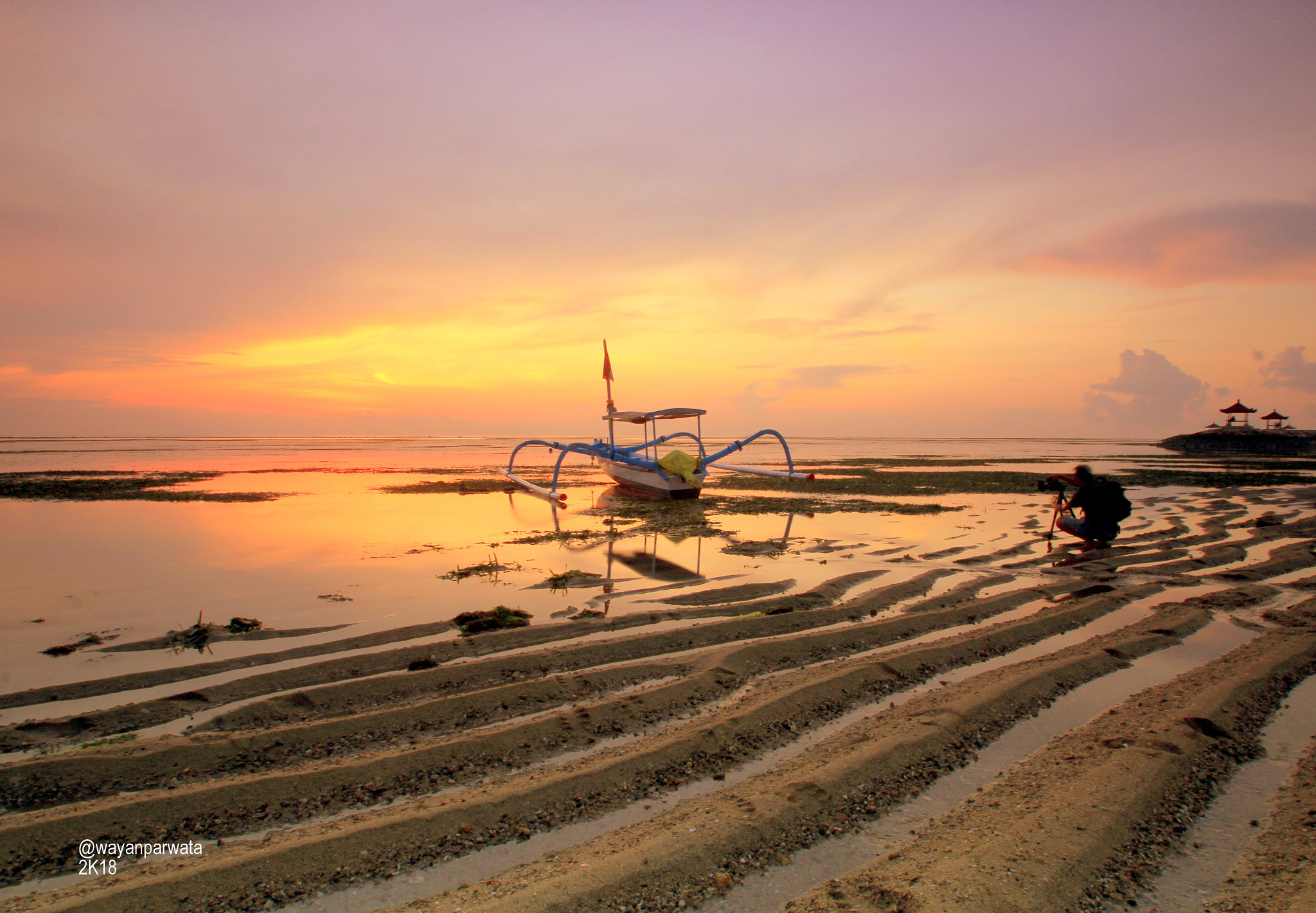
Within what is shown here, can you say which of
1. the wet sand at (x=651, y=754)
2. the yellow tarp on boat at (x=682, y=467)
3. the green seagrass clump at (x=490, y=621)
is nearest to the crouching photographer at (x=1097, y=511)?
the wet sand at (x=651, y=754)

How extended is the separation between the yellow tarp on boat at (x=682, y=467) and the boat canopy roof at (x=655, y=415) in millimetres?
2095

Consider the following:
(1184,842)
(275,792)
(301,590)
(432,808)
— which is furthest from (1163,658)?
(301,590)

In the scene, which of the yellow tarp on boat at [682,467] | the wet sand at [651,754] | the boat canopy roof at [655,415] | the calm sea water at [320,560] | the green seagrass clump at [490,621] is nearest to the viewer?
the wet sand at [651,754]

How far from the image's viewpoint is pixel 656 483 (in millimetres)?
22125

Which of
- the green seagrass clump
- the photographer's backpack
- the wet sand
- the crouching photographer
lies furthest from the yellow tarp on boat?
the green seagrass clump

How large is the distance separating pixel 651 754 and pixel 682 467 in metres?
17.8

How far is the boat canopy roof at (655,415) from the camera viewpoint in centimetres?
2400

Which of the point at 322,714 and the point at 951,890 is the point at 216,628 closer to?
the point at 322,714

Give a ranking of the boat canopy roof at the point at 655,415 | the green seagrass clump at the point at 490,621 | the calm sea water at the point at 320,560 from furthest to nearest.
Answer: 1. the boat canopy roof at the point at 655,415
2. the calm sea water at the point at 320,560
3. the green seagrass clump at the point at 490,621

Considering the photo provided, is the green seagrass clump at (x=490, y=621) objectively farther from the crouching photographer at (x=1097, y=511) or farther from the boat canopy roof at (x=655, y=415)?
the boat canopy roof at (x=655, y=415)

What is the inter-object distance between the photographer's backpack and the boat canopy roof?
13784 mm

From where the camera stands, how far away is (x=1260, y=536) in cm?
1195

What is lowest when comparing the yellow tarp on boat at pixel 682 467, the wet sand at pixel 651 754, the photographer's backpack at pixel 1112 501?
the wet sand at pixel 651 754

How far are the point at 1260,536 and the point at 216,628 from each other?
16.7m
